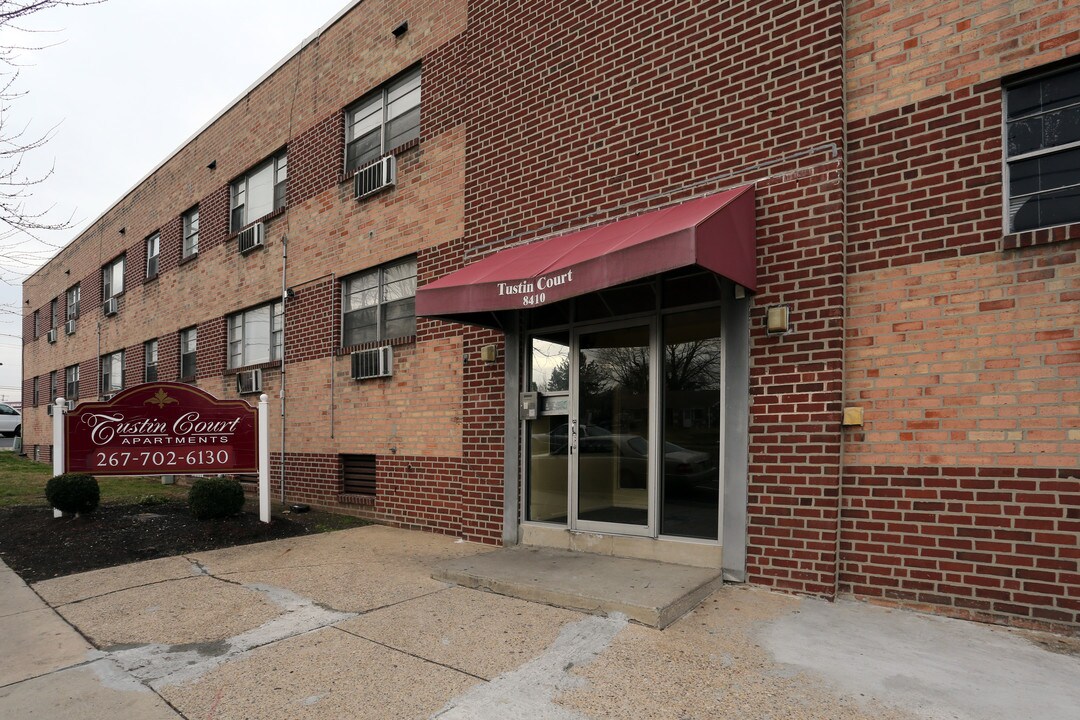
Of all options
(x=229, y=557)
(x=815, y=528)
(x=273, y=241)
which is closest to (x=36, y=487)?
(x=273, y=241)

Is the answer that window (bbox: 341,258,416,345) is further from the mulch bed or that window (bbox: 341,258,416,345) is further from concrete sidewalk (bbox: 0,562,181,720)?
concrete sidewalk (bbox: 0,562,181,720)

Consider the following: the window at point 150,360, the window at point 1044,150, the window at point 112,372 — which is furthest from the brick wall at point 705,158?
the window at point 112,372

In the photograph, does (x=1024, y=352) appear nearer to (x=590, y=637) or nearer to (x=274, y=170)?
(x=590, y=637)

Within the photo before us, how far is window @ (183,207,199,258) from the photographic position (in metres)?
15.0

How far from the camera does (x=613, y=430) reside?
6.30 m

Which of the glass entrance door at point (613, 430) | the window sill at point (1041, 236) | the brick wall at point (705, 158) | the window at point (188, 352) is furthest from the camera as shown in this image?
the window at point (188, 352)

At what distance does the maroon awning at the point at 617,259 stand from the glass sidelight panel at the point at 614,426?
108 cm

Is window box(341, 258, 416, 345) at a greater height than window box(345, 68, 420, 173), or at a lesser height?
lesser

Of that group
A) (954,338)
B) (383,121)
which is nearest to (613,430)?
(954,338)

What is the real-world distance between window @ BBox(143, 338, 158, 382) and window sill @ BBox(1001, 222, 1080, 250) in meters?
17.9

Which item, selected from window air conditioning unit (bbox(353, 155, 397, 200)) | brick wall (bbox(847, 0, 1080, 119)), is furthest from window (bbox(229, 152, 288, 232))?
brick wall (bbox(847, 0, 1080, 119))

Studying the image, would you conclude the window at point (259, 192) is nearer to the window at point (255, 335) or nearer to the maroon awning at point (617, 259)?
the window at point (255, 335)

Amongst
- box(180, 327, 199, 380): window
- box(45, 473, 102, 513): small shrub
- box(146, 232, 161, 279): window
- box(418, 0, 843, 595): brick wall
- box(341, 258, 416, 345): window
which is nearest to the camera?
box(418, 0, 843, 595): brick wall

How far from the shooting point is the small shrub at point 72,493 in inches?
317
